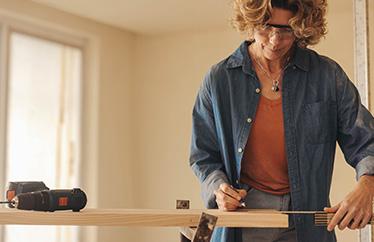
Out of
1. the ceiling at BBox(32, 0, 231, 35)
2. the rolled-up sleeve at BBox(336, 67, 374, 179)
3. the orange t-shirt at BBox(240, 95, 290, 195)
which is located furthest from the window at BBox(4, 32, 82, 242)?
the rolled-up sleeve at BBox(336, 67, 374, 179)

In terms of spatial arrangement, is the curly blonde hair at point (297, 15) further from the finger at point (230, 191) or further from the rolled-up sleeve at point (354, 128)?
the finger at point (230, 191)

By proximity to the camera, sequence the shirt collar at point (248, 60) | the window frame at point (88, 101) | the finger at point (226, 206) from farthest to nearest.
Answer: the window frame at point (88, 101)
the shirt collar at point (248, 60)
the finger at point (226, 206)

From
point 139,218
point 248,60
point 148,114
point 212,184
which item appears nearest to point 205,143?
point 212,184

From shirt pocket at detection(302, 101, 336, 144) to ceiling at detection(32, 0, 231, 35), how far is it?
2521mm

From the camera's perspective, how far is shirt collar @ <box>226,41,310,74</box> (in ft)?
4.77

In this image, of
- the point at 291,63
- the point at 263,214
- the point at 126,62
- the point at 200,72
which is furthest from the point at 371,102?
the point at 126,62

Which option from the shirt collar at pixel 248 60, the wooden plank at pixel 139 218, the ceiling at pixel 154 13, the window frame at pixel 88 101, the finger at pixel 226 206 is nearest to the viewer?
the wooden plank at pixel 139 218

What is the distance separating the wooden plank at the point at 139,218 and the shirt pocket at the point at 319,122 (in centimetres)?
26

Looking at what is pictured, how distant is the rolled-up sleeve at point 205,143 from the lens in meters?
1.46

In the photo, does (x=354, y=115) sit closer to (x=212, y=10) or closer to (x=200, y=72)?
(x=212, y=10)

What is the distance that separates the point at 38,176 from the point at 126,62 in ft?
4.40

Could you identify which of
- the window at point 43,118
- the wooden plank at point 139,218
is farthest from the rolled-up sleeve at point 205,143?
the window at point 43,118

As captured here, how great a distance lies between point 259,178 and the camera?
56.3 inches

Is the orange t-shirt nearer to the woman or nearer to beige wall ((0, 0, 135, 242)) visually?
the woman
